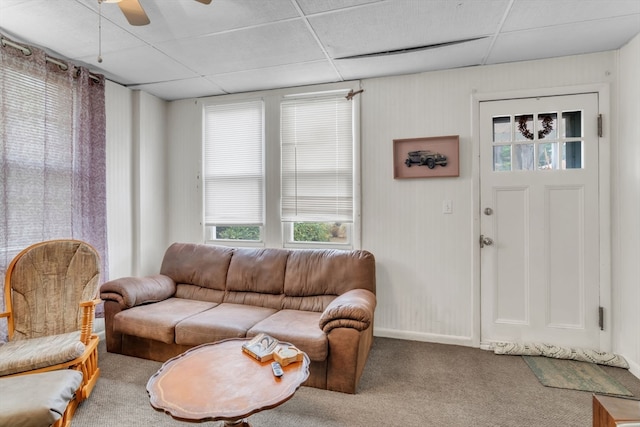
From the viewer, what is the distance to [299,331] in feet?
7.43

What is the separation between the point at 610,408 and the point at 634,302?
5.53 feet

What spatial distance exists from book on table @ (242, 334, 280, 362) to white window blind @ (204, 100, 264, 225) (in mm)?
1771

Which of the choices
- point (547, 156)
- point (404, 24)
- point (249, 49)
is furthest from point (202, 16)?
point (547, 156)

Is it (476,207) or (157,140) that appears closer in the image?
(476,207)

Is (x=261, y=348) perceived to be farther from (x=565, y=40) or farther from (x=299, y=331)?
(x=565, y=40)

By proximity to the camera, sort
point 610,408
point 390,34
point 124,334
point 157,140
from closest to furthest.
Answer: point 610,408 → point 390,34 → point 124,334 → point 157,140

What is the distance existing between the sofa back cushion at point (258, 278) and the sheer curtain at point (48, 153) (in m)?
1.21

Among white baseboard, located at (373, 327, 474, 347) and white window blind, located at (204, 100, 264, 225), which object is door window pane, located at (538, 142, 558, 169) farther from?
white window blind, located at (204, 100, 264, 225)

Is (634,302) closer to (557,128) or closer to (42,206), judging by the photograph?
(557,128)

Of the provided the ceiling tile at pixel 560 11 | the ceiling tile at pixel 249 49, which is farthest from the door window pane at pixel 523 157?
the ceiling tile at pixel 249 49

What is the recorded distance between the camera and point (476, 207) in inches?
114

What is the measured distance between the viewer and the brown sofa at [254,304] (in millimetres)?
2180

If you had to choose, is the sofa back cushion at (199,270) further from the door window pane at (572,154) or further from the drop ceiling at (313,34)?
the door window pane at (572,154)

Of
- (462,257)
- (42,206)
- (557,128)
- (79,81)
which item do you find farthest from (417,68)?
(42,206)
